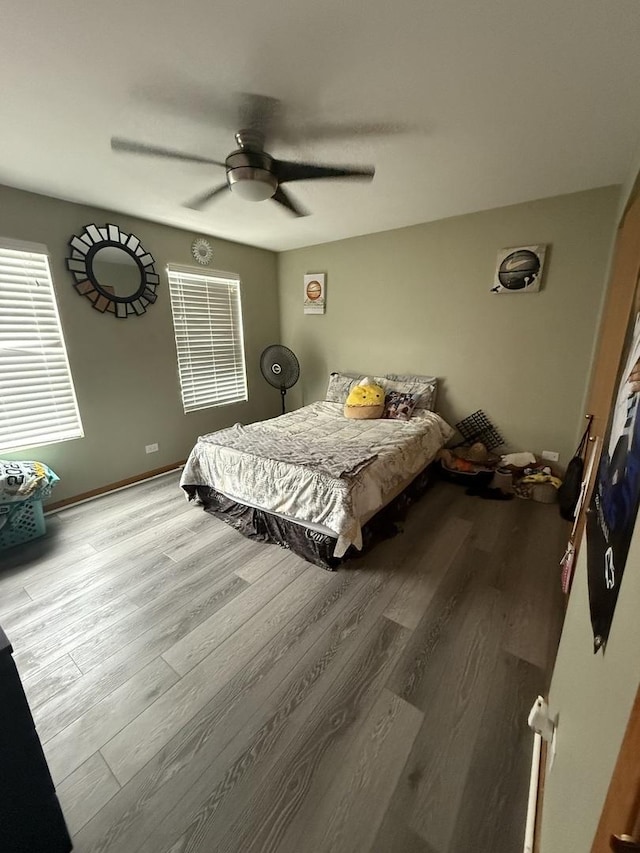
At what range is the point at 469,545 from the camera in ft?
7.39

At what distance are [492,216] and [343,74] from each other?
2109 millimetres

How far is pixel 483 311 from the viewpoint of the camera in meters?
3.11

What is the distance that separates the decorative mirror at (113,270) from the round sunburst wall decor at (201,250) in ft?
1.66

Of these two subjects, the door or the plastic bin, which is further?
the plastic bin

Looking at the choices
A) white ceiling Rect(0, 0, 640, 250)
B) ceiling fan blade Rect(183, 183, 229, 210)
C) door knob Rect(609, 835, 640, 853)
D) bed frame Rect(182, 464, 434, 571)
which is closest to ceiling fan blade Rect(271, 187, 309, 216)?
white ceiling Rect(0, 0, 640, 250)

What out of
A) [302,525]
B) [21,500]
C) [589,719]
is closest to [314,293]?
[302,525]

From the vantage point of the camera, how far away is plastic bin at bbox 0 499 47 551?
2256mm

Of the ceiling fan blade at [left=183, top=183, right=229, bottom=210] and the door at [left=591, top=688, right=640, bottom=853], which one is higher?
the ceiling fan blade at [left=183, top=183, right=229, bottom=210]

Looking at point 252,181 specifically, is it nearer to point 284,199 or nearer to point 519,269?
point 284,199

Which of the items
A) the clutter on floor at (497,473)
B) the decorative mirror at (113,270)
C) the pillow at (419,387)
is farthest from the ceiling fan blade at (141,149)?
the clutter on floor at (497,473)

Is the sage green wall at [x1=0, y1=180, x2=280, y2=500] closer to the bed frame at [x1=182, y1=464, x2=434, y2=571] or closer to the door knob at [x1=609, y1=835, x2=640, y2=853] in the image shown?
the bed frame at [x1=182, y1=464, x2=434, y2=571]

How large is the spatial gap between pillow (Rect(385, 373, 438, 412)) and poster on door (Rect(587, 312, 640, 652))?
8.28 feet

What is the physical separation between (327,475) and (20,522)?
219cm

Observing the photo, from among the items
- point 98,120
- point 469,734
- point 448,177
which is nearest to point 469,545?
point 469,734
